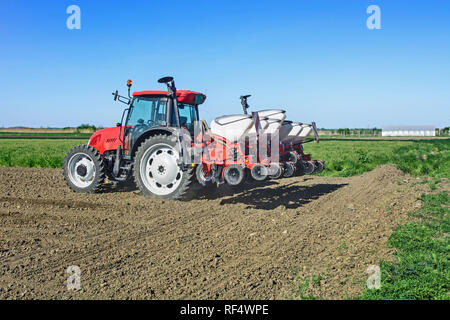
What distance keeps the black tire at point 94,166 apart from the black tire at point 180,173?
1056mm

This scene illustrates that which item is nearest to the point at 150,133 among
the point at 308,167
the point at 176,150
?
the point at 176,150

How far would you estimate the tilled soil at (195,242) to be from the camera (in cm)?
391

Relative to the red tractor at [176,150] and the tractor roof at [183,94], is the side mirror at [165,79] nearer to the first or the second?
the red tractor at [176,150]

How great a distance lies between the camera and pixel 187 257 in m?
4.77

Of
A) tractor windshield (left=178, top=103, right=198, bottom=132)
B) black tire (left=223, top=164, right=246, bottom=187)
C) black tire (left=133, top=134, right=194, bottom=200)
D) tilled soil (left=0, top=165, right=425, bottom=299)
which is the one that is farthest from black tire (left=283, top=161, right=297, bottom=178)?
tractor windshield (left=178, top=103, right=198, bottom=132)

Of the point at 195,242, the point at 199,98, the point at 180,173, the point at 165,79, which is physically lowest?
the point at 195,242

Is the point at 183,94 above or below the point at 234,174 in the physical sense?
above

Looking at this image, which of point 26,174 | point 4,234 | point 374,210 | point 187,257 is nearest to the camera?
point 187,257

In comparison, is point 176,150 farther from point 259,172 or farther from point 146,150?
point 259,172

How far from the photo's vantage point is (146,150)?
799 cm

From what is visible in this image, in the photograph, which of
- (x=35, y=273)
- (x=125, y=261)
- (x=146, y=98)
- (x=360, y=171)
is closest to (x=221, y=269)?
(x=125, y=261)

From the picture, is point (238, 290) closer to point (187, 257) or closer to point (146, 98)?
point (187, 257)

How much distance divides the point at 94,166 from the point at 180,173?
2.22 metres
